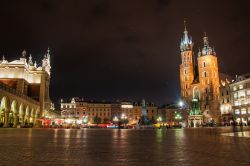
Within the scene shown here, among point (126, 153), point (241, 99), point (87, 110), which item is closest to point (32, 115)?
point (87, 110)

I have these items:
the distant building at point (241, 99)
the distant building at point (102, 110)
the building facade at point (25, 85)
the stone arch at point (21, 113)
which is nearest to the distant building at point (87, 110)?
the distant building at point (102, 110)

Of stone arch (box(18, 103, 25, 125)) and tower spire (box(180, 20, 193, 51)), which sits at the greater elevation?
tower spire (box(180, 20, 193, 51))

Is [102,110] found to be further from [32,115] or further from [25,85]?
[32,115]

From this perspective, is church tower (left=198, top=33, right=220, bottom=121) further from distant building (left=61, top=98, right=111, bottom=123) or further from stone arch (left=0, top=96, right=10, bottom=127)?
stone arch (left=0, top=96, right=10, bottom=127)

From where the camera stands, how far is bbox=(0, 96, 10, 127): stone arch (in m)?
55.3

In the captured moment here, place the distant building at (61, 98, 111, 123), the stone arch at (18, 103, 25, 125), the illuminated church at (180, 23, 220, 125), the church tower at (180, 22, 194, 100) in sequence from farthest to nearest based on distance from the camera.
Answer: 1. the distant building at (61, 98, 111, 123)
2. the church tower at (180, 22, 194, 100)
3. the illuminated church at (180, 23, 220, 125)
4. the stone arch at (18, 103, 25, 125)

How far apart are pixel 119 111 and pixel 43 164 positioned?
153 meters

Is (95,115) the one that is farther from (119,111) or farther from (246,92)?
(246,92)

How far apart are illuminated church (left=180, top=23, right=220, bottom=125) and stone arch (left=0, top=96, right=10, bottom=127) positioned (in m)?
63.7

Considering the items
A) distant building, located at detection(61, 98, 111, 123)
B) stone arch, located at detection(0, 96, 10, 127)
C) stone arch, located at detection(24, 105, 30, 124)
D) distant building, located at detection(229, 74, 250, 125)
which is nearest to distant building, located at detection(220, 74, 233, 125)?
distant building, located at detection(229, 74, 250, 125)

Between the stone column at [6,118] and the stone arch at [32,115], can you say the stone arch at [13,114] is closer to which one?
the stone column at [6,118]

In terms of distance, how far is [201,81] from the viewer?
115 meters

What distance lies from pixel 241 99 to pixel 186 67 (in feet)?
145

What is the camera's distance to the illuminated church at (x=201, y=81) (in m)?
106
